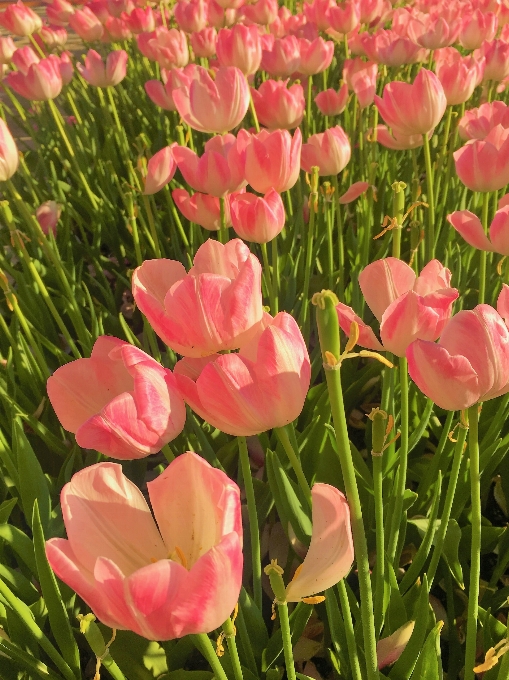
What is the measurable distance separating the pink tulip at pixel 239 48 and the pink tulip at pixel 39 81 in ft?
1.52

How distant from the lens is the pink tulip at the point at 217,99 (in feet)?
3.38

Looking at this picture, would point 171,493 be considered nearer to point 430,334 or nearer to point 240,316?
point 240,316

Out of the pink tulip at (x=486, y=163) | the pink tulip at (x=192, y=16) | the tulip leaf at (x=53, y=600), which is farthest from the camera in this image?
the pink tulip at (x=192, y=16)

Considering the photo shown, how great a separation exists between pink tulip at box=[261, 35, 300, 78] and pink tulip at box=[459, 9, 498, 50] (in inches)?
19.6

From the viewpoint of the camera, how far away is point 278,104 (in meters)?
1.15

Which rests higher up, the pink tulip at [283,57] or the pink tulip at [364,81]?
the pink tulip at [283,57]

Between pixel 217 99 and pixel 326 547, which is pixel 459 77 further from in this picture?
pixel 326 547

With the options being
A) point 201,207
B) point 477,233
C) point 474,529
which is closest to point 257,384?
point 474,529

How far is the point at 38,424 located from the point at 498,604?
728 millimetres

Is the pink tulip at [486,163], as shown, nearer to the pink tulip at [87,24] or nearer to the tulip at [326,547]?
the tulip at [326,547]

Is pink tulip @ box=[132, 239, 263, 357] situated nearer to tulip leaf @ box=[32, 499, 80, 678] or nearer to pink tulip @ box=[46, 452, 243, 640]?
pink tulip @ box=[46, 452, 243, 640]

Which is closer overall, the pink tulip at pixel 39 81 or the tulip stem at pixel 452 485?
the tulip stem at pixel 452 485

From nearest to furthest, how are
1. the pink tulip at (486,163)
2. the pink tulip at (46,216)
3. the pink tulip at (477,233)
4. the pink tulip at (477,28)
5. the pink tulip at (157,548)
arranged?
the pink tulip at (157,548) → the pink tulip at (477,233) → the pink tulip at (486,163) → the pink tulip at (46,216) → the pink tulip at (477,28)

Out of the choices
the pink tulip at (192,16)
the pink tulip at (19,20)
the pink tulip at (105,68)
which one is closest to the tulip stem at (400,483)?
the pink tulip at (105,68)
